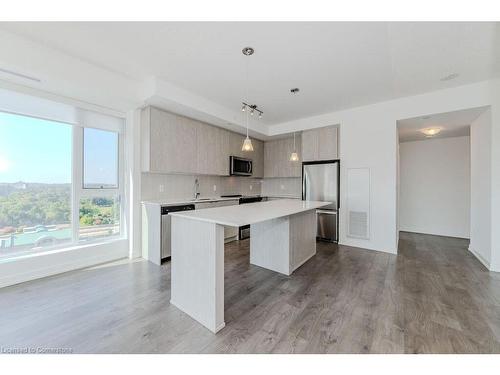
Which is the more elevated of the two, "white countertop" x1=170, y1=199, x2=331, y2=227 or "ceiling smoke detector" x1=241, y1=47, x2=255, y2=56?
"ceiling smoke detector" x1=241, y1=47, x2=255, y2=56

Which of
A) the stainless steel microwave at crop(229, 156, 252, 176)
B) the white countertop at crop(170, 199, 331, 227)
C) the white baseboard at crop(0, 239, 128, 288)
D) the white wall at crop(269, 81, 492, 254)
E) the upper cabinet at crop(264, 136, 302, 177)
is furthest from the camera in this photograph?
the upper cabinet at crop(264, 136, 302, 177)

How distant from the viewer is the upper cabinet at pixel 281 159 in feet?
17.4

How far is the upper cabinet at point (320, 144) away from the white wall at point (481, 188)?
2130 mm

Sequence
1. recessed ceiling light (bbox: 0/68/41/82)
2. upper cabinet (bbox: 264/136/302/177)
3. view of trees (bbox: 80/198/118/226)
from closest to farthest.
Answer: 1. recessed ceiling light (bbox: 0/68/41/82)
2. view of trees (bbox: 80/198/118/226)
3. upper cabinet (bbox: 264/136/302/177)

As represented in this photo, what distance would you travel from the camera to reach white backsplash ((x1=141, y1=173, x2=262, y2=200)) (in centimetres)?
373

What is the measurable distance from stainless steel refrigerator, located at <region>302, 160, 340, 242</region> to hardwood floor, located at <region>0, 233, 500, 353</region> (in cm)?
132

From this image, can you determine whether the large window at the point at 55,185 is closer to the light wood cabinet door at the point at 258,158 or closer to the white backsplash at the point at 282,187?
the light wood cabinet door at the point at 258,158

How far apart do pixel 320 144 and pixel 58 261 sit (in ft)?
15.9

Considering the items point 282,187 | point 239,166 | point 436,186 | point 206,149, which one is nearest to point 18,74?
point 206,149

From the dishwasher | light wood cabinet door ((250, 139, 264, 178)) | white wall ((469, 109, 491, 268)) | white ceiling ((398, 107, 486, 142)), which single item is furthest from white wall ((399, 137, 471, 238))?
the dishwasher

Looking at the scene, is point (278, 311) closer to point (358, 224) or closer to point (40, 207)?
point (358, 224)

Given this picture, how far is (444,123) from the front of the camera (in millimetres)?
3887

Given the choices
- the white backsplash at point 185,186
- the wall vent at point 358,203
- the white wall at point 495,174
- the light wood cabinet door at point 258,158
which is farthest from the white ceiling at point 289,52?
the light wood cabinet door at point 258,158

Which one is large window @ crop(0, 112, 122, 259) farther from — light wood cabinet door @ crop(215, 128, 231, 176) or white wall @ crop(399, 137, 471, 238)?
white wall @ crop(399, 137, 471, 238)
